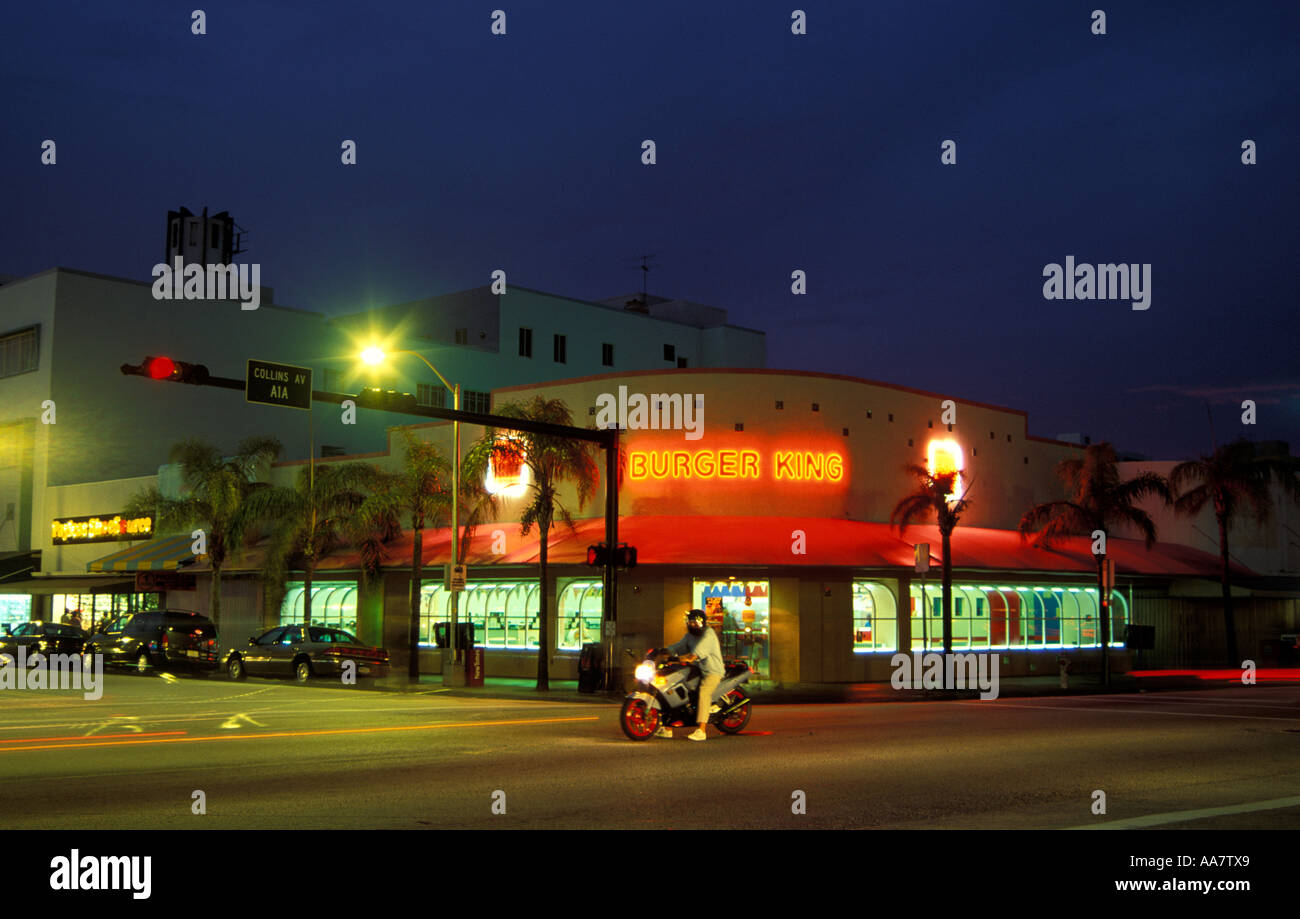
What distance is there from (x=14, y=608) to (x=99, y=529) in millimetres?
11183

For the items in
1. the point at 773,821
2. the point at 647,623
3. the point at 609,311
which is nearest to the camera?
the point at 773,821

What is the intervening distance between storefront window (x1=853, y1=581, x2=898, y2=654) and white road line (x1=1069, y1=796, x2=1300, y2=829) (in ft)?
72.0

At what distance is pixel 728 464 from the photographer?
34.8 meters

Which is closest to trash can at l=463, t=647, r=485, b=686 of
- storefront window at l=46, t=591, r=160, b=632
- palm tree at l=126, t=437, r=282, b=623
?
palm tree at l=126, t=437, r=282, b=623

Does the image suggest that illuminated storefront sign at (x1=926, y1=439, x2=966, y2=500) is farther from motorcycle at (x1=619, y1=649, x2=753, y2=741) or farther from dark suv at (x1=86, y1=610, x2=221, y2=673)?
dark suv at (x1=86, y1=610, x2=221, y2=673)

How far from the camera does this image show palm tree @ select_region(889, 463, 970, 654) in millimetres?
32156

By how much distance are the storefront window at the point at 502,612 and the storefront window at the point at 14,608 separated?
104 ft

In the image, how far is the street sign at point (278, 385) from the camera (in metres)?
21.5

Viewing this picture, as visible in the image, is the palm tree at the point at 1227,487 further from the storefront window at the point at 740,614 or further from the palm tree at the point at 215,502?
the palm tree at the point at 215,502

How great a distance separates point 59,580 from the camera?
173 feet

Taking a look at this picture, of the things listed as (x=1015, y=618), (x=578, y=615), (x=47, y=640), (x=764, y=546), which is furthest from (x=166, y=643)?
(x=1015, y=618)
